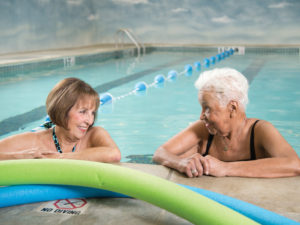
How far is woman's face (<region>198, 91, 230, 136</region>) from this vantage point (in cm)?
185

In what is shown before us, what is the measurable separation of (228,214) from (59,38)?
551 inches

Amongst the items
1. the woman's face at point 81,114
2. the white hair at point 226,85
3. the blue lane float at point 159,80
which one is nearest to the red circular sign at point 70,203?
the woman's face at point 81,114

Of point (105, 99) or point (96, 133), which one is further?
point (105, 99)

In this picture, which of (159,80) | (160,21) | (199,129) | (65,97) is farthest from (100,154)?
(160,21)

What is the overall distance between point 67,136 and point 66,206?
2.56ft

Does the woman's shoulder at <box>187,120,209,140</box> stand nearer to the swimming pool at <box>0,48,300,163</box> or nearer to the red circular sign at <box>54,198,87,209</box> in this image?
the red circular sign at <box>54,198,87,209</box>

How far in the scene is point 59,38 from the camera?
46.5 feet

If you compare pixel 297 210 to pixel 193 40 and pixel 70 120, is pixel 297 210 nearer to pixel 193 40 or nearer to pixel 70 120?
pixel 70 120

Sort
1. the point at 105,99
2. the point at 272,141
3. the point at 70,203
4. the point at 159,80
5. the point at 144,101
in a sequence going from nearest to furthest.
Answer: the point at 70,203 < the point at 272,141 < the point at 105,99 < the point at 144,101 < the point at 159,80

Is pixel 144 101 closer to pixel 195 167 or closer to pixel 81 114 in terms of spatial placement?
pixel 81 114

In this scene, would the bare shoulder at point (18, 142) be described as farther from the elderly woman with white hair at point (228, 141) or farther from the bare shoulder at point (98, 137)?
the elderly woman with white hair at point (228, 141)

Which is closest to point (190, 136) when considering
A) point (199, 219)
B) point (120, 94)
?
point (199, 219)

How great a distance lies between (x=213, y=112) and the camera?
1.87 meters

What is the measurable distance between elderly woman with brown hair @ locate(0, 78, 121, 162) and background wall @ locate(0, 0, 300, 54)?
10933 mm
